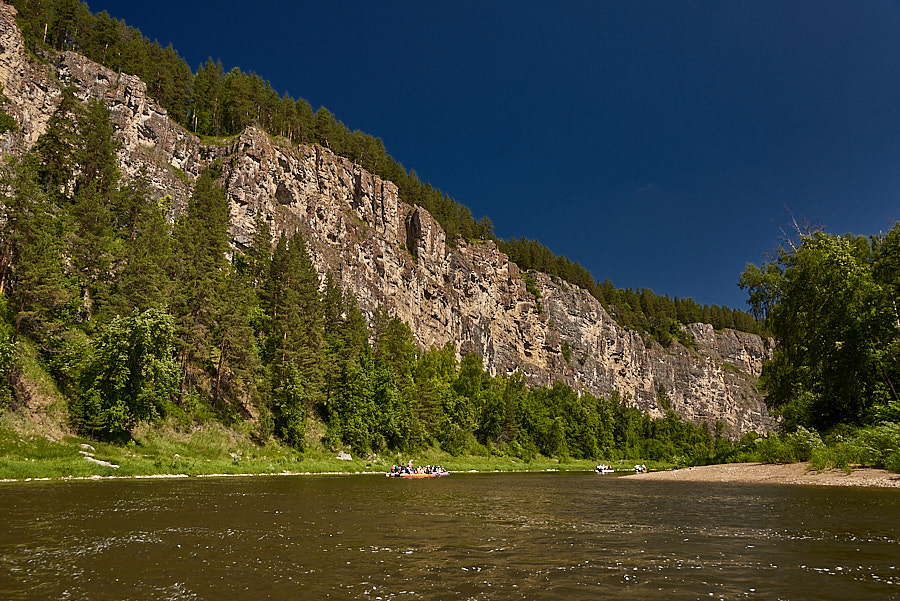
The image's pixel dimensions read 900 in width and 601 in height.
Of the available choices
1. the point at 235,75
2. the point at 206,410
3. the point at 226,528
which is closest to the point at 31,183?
the point at 206,410

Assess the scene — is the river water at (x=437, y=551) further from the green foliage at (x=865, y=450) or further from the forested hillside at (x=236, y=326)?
the forested hillside at (x=236, y=326)

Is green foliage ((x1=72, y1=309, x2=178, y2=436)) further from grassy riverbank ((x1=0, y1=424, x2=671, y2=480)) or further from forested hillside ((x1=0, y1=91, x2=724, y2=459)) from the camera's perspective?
grassy riverbank ((x1=0, y1=424, x2=671, y2=480))

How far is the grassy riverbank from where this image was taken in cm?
3130

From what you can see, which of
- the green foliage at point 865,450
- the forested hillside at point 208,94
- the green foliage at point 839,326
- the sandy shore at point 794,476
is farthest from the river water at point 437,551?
the forested hillside at point 208,94

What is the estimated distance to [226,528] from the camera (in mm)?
15086

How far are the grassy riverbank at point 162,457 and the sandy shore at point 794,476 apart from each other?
35511 millimetres

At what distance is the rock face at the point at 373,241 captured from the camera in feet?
278

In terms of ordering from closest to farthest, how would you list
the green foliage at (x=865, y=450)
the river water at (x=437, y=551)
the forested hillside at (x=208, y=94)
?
1. the river water at (x=437, y=551)
2. the green foliage at (x=865, y=450)
3. the forested hillside at (x=208, y=94)

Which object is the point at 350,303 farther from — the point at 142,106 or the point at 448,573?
the point at 448,573

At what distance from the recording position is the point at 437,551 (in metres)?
11.7

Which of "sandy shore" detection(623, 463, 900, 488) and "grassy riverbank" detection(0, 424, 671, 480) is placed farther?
"grassy riverbank" detection(0, 424, 671, 480)

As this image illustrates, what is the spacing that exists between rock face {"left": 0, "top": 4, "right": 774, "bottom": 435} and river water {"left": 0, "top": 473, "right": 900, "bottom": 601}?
73.9 meters

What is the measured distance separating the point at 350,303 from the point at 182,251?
3069 centimetres

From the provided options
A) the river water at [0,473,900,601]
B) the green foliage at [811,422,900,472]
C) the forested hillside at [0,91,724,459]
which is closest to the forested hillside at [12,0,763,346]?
the forested hillside at [0,91,724,459]
